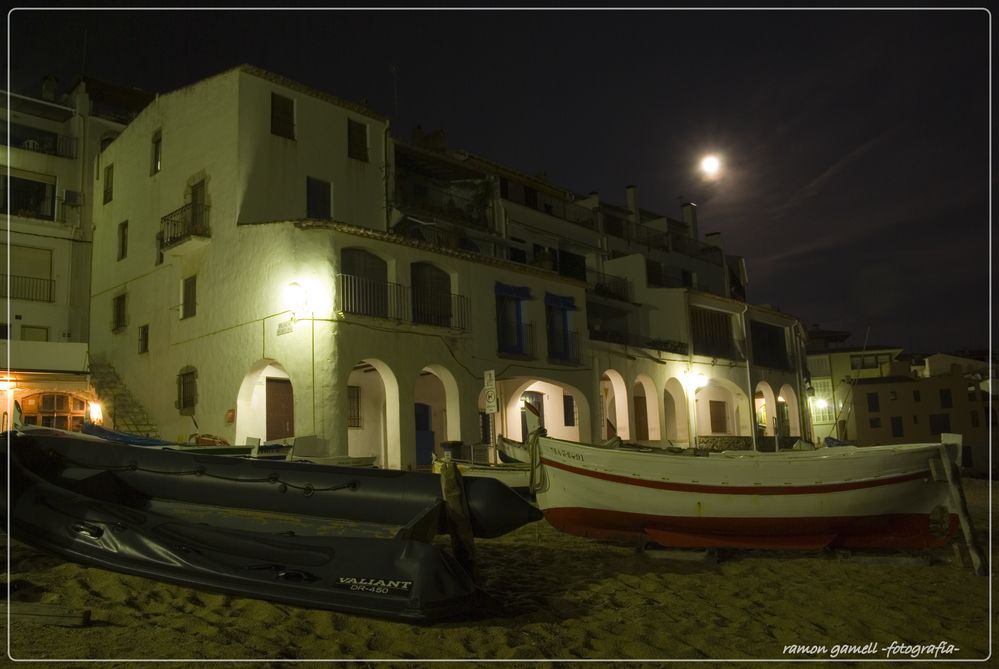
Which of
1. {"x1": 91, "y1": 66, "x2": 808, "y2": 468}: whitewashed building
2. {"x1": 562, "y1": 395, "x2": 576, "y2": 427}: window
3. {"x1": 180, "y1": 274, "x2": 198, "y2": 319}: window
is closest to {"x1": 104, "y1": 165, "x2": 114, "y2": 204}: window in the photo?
{"x1": 91, "y1": 66, "x2": 808, "y2": 468}: whitewashed building

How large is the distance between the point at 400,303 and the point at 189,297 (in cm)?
641

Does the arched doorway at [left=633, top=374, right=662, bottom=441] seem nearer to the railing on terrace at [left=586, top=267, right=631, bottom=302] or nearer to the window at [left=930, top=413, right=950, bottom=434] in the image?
the railing on terrace at [left=586, top=267, right=631, bottom=302]

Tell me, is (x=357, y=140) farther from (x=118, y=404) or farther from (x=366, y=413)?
(x=118, y=404)

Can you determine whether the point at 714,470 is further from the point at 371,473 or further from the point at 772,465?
the point at 371,473

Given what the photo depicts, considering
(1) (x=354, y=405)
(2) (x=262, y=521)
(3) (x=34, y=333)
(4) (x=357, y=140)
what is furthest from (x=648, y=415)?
(2) (x=262, y=521)

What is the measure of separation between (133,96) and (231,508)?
2712 cm

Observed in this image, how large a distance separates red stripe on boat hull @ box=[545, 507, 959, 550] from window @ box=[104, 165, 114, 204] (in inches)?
847

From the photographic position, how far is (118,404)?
2252 centimetres

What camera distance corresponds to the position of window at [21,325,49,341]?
2447 cm

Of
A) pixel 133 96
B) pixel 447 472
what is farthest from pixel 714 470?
pixel 133 96

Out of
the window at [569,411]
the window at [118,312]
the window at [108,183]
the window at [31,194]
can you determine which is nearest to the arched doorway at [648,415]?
the window at [569,411]

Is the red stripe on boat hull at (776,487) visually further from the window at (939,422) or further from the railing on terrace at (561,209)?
the window at (939,422)

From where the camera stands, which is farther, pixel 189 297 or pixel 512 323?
pixel 512 323

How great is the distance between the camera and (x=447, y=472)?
7668mm
